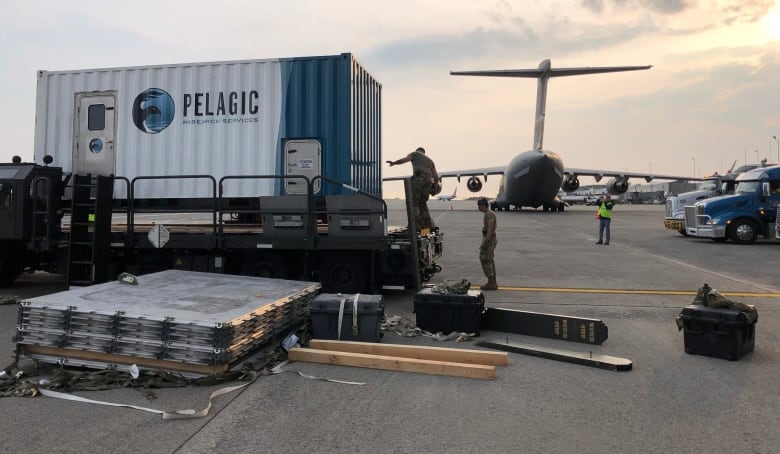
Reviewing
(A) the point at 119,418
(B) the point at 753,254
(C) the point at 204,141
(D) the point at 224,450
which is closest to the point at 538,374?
(D) the point at 224,450

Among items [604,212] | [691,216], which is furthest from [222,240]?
[691,216]

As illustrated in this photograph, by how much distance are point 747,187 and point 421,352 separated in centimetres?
1900

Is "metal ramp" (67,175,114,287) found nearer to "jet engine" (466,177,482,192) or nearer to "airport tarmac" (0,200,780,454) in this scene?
Result: "airport tarmac" (0,200,780,454)

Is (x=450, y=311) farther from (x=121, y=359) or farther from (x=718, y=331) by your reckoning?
(x=121, y=359)

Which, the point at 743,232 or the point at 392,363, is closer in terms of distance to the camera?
the point at 392,363

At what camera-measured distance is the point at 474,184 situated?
52.8 meters

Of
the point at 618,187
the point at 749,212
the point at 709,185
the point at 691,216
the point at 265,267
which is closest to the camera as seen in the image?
the point at 265,267

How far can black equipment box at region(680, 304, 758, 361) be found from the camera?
530 centimetres

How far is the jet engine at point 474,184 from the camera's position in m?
52.7

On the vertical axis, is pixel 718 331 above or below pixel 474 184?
below

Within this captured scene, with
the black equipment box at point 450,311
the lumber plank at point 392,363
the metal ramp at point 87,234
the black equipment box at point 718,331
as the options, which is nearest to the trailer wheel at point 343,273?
the black equipment box at point 450,311

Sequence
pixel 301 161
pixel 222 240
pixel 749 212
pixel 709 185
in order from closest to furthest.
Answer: pixel 222 240
pixel 301 161
pixel 749 212
pixel 709 185

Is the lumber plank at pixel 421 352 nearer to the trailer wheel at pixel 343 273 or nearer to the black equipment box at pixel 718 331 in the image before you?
the black equipment box at pixel 718 331

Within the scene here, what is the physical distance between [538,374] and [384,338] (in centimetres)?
187
